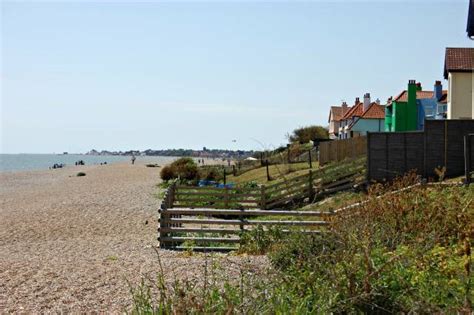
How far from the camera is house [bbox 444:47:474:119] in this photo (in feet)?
104

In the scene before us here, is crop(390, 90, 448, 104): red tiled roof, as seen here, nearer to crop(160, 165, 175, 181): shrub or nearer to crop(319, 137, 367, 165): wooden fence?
crop(319, 137, 367, 165): wooden fence

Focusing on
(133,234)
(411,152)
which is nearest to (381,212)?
(133,234)

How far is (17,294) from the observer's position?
10.1 meters

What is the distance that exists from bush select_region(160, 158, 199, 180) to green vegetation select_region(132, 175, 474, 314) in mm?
31649

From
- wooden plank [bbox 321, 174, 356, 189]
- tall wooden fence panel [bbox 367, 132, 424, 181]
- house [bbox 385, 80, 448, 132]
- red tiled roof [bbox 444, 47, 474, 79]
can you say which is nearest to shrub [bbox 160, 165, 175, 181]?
house [bbox 385, 80, 448, 132]

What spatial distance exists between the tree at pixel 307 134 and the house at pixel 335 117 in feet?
2.58

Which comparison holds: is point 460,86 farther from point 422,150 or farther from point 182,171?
point 182,171

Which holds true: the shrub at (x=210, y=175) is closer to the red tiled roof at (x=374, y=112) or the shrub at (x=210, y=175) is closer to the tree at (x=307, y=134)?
the red tiled roof at (x=374, y=112)

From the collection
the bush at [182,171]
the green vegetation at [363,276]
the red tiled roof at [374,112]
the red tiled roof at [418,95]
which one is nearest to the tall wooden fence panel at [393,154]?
the green vegetation at [363,276]

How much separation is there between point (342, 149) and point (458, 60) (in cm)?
750

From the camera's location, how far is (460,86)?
105 feet

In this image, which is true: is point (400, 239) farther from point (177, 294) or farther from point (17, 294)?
point (17, 294)

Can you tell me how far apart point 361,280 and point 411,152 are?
17.1m

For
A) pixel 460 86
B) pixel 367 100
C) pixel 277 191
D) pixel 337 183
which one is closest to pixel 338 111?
pixel 367 100
